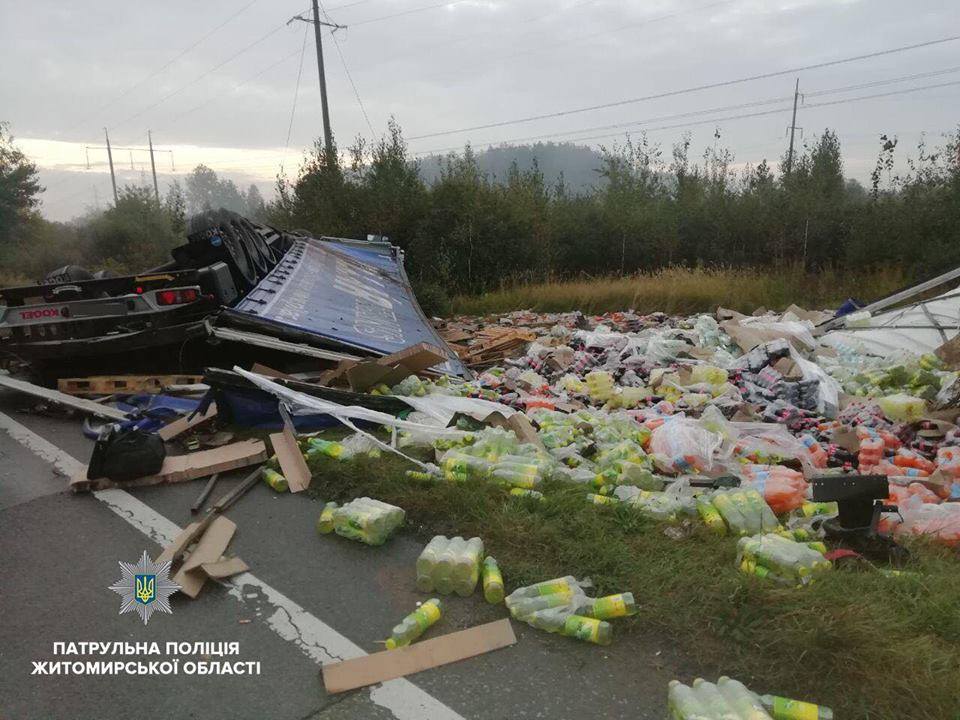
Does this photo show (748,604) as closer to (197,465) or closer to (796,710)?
(796,710)

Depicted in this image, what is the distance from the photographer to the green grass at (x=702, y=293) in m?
12.2

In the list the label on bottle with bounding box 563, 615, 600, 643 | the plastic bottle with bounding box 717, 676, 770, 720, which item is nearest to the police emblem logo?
the label on bottle with bounding box 563, 615, 600, 643

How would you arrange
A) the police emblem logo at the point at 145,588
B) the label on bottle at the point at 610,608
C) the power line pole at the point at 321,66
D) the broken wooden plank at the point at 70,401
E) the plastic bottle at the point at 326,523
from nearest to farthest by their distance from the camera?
the label on bottle at the point at 610,608 → the police emblem logo at the point at 145,588 → the plastic bottle at the point at 326,523 → the broken wooden plank at the point at 70,401 → the power line pole at the point at 321,66

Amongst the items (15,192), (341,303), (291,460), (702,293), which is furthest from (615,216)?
(15,192)

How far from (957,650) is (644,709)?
1.24 m

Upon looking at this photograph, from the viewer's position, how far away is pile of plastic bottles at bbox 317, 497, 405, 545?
11.3 feet

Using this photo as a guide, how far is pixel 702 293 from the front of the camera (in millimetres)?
12438

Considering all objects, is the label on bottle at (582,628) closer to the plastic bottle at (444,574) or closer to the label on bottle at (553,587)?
the label on bottle at (553,587)

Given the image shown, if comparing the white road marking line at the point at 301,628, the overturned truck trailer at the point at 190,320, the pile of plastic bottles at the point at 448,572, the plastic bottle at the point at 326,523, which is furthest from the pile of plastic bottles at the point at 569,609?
the overturned truck trailer at the point at 190,320

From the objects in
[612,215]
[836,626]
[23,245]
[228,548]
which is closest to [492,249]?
[612,215]

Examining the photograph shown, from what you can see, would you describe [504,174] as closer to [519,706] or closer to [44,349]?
[44,349]

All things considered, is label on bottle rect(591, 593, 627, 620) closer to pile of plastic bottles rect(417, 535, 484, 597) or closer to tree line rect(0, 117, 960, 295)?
pile of plastic bottles rect(417, 535, 484, 597)

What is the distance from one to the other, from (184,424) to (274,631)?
3.21m

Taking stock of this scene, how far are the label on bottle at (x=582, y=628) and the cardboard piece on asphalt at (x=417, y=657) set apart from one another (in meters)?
0.24
